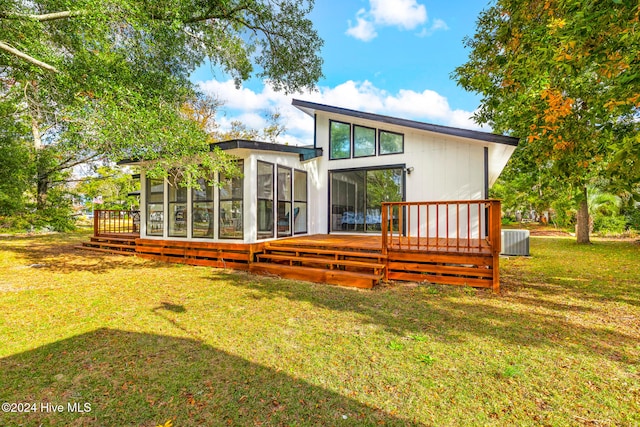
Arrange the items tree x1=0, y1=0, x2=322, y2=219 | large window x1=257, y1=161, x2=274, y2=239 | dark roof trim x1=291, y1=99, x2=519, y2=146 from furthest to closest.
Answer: large window x1=257, y1=161, x2=274, y2=239 → dark roof trim x1=291, y1=99, x2=519, y2=146 → tree x1=0, y1=0, x2=322, y2=219

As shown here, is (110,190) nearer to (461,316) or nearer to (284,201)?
(284,201)

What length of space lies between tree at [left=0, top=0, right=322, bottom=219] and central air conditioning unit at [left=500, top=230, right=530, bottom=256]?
7.86m

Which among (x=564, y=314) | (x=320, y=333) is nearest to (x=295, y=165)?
(x=320, y=333)

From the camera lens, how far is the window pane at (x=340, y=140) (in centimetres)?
865

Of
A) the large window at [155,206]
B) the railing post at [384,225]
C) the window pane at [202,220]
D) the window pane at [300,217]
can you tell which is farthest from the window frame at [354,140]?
the large window at [155,206]

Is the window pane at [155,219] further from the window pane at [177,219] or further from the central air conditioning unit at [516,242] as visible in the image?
the central air conditioning unit at [516,242]

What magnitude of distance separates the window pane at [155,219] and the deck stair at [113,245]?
0.77 meters

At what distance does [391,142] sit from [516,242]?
5067 millimetres

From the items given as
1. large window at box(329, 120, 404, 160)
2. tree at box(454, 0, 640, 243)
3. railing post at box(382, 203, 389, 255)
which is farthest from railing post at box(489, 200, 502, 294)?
large window at box(329, 120, 404, 160)

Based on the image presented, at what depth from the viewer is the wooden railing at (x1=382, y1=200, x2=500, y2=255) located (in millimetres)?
5129

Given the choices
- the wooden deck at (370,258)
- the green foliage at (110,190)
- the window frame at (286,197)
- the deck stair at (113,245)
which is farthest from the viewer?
the green foliage at (110,190)

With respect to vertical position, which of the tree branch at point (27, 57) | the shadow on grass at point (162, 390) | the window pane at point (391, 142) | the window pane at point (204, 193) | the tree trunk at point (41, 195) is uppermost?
the tree branch at point (27, 57)

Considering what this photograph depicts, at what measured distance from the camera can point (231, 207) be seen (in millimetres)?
7141

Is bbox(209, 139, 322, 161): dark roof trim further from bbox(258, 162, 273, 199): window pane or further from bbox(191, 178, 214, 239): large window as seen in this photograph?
bbox(191, 178, 214, 239): large window
